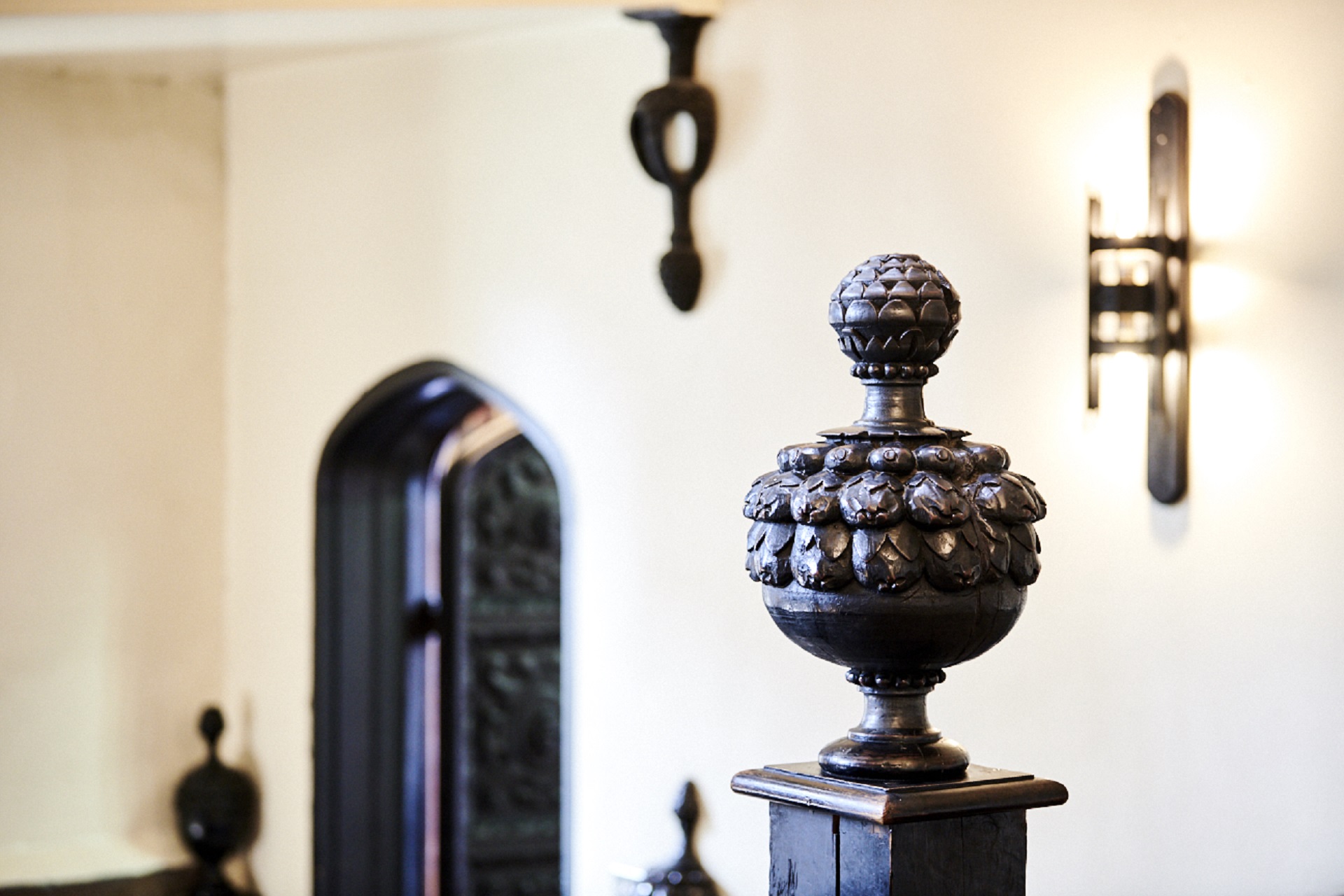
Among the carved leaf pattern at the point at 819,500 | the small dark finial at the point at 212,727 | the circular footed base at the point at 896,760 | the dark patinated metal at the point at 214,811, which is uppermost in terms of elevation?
the carved leaf pattern at the point at 819,500

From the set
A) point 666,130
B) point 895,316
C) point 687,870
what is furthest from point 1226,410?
point 895,316

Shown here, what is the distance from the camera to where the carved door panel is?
495cm

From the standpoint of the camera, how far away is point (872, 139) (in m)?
3.49

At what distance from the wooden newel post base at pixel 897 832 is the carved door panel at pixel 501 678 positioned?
3.61 metres

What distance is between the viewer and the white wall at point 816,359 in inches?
113

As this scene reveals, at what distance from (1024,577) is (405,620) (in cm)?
365

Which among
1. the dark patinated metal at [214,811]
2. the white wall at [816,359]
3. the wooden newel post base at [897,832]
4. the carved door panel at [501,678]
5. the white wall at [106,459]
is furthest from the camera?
the carved door panel at [501,678]

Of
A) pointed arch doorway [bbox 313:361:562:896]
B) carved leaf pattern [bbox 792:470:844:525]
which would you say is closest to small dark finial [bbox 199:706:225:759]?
pointed arch doorway [bbox 313:361:562:896]

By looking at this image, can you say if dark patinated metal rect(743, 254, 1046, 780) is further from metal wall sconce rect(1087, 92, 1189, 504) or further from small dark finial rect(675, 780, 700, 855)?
small dark finial rect(675, 780, 700, 855)

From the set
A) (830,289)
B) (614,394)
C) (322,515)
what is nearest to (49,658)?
(322,515)

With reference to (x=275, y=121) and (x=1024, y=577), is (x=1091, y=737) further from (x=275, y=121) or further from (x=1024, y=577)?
(x=275, y=121)

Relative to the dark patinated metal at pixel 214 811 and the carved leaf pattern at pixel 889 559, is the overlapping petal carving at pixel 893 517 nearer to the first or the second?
the carved leaf pattern at pixel 889 559

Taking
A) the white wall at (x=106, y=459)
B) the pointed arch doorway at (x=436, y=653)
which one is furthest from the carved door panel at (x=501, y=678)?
the white wall at (x=106, y=459)

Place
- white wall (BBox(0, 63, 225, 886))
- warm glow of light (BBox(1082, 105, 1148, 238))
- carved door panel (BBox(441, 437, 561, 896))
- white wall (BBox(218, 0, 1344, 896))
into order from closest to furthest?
white wall (BBox(218, 0, 1344, 896)) < warm glow of light (BBox(1082, 105, 1148, 238)) < white wall (BBox(0, 63, 225, 886)) < carved door panel (BBox(441, 437, 561, 896))
